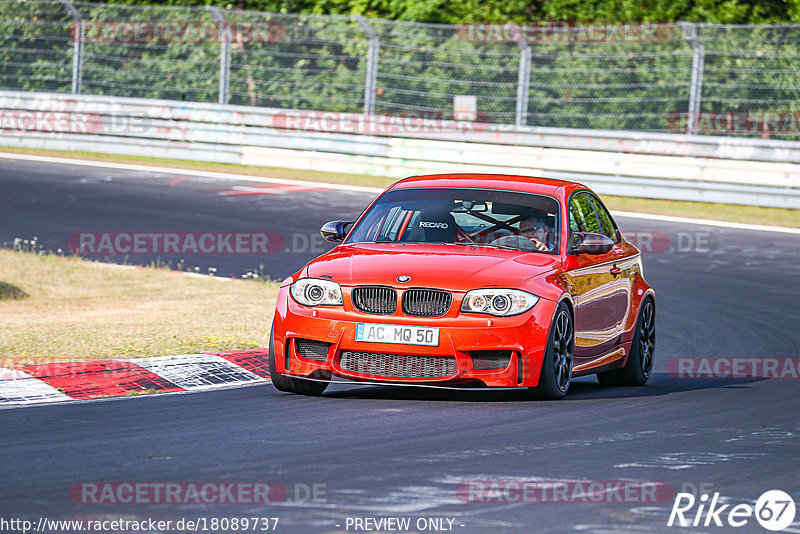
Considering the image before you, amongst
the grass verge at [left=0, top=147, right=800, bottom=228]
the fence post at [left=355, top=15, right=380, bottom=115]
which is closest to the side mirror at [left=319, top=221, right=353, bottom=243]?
the grass verge at [left=0, top=147, right=800, bottom=228]

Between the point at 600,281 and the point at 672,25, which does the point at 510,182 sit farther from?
the point at 672,25

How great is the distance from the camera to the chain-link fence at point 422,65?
2172cm

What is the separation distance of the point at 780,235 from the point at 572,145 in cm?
451

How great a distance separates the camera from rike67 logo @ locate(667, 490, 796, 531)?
540 centimetres

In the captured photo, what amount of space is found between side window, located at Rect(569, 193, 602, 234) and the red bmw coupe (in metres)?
0.04

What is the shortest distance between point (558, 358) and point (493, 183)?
1700 mm

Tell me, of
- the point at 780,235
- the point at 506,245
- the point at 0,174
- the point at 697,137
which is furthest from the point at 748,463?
the point at 0,174

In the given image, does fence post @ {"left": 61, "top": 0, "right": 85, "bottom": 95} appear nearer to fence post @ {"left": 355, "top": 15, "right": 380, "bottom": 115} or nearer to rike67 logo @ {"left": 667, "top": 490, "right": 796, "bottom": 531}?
fence post @ {"left": 355, "top": 15, "right": 380, "bottom": 115}

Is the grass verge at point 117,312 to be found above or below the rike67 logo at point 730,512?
below
